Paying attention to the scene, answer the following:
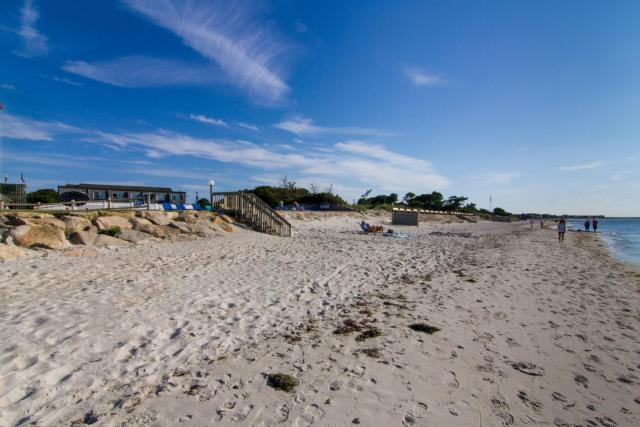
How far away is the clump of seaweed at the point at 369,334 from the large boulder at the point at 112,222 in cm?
1124

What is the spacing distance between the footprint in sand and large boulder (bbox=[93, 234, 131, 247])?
11135 millimetres

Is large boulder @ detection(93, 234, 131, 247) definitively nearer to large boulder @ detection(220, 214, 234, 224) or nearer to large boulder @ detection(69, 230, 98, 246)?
large boulder @ detection(69, 230, 98, 246)

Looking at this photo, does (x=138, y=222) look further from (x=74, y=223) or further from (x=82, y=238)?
(x=82, y=238)

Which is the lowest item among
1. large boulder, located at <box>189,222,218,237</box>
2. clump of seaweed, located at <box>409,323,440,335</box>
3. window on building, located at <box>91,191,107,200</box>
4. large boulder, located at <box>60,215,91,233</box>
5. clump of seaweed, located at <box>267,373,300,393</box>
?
clump of seaweed, located at <box>267,373,300,393</box>

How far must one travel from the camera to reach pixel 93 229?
1105 centimetres

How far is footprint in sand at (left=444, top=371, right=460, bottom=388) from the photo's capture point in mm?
3283

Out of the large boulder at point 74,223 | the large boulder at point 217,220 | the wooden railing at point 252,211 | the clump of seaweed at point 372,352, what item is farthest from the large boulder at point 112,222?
the clump of seaweed at point 372,352

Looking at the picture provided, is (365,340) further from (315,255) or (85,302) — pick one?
(315,255)

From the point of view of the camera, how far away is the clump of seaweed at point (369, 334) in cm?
436

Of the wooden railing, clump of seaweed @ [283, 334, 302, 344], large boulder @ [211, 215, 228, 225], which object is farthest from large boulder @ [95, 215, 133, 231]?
clump of seaweed @ [283, 334, 302, 344]

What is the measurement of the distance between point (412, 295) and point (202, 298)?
432 cm

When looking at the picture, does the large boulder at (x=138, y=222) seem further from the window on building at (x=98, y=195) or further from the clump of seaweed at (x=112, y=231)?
the window on building at (x=98, y=195)

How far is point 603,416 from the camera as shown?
2.95m

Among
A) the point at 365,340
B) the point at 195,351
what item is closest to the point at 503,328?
the point at 365,340
